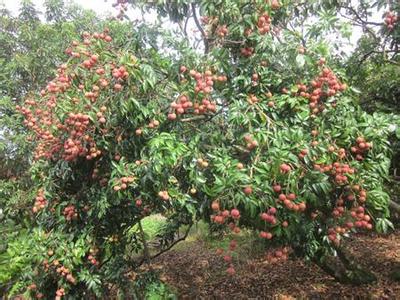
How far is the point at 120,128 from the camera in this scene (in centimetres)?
319

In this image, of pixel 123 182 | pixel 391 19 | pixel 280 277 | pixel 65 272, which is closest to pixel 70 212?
pixel 65 272

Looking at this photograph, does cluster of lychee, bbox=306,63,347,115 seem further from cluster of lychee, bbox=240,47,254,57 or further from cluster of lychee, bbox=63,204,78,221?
cluster of lychee, bbox=63,204,78,221

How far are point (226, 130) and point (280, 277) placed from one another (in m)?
5.57

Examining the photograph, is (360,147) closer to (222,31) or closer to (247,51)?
(247,51)

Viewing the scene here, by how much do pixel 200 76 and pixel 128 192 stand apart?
1002 mm

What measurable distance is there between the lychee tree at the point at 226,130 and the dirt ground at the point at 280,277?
156 inches

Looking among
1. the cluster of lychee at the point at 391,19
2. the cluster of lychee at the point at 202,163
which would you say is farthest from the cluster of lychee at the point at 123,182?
the cluster of lychee at the point at 391,19

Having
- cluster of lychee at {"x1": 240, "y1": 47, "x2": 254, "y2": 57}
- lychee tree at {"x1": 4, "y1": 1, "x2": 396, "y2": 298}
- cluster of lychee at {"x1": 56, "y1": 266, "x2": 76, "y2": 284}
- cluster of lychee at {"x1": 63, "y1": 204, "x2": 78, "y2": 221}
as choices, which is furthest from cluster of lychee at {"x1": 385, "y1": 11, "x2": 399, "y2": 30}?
cluster of lychee at {"x1": 56, "y1": 266, "x2": 76, "y2": 284}

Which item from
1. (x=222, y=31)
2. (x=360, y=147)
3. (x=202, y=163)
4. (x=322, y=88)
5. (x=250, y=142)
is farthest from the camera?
(x=222, y=31)

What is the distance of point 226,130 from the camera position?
10.8ft

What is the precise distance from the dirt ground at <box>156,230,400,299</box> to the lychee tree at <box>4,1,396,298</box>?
13.0 feet

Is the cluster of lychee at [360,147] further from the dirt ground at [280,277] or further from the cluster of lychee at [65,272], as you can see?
the dirt ground at [280,277]

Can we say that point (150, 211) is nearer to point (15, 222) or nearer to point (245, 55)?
point (245, 55)

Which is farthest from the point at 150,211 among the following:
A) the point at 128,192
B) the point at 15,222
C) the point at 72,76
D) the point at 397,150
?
the point at 15,222
